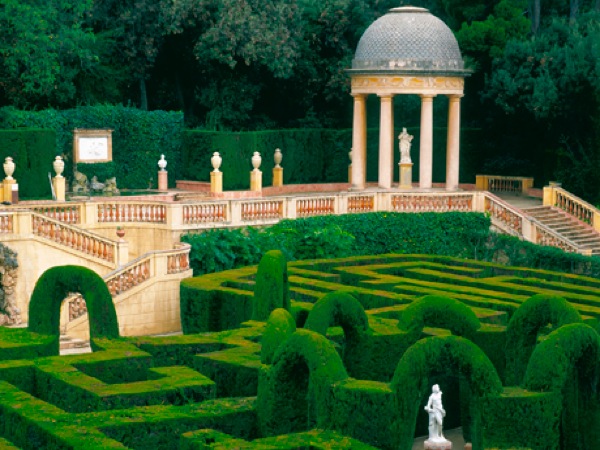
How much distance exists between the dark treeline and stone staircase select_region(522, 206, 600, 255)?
9.76ft

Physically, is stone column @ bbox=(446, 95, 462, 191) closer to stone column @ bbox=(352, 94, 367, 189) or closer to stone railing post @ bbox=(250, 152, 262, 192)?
stone column @ bbox=(352, 94, 367, 189)

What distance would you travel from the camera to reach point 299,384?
27188mm

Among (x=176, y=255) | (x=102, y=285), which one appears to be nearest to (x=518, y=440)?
(x=102, y=285)

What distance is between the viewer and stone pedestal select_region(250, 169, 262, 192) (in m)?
54.6

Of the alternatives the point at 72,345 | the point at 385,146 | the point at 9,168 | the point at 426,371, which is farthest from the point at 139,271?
the point at 426,371

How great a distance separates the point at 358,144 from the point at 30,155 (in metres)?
11.6

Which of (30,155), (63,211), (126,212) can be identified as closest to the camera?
(63,211)

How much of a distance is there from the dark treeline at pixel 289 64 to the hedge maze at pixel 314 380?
20.8 meters

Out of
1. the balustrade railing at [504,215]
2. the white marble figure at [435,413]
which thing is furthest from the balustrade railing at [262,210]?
the white marble figure at [435,413]

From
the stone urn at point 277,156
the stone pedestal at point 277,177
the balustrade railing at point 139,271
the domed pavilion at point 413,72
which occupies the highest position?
the domed pavilion at point 413,72

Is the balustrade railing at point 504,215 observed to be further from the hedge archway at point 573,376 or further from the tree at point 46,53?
the hedge archway at point 573,376

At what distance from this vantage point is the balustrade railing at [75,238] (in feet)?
141

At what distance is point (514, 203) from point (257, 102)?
12.8 m

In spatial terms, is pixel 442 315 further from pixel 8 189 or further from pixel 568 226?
pixel 8 189
